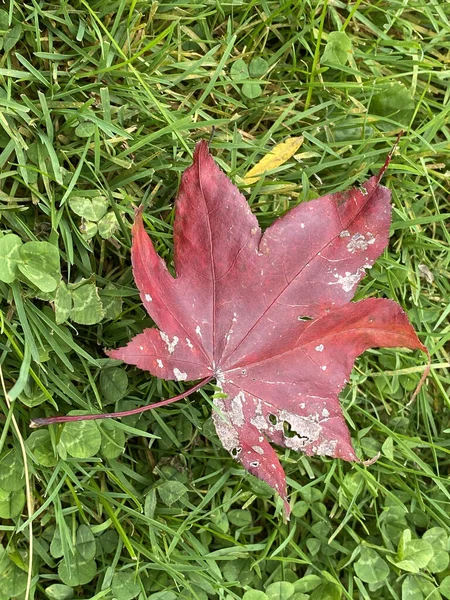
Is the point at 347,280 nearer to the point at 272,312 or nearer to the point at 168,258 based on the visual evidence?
the point at 272,312

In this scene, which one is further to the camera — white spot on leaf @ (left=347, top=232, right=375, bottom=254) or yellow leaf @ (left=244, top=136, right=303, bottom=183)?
yellow leaf @ (left=244, top=136, right=303, bottom=183)

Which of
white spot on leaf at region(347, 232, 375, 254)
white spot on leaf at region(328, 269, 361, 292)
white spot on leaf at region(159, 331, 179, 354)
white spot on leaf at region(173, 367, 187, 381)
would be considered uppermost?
white spot on leaf at region(347, 232, 375, 254)

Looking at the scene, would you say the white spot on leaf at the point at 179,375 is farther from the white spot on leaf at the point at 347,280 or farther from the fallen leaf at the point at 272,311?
the white spot on leaf at the point at 347,280

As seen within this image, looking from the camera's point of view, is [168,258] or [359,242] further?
[168,258]

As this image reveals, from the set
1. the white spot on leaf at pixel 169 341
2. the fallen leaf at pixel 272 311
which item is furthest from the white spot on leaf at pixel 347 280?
the white spot on leaf at pixel 169 341

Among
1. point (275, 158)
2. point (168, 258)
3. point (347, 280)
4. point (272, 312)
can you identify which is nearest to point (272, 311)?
point (272, 312)

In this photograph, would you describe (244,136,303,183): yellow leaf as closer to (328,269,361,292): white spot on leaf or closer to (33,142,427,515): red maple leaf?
(33,142,427,515): red maple leaf

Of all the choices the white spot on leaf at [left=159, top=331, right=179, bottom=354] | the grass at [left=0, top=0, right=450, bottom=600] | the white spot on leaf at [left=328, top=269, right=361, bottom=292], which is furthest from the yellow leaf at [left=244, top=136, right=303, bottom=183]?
the white spot on leaf at [left=159, top=331, right=179, bottom=354]
